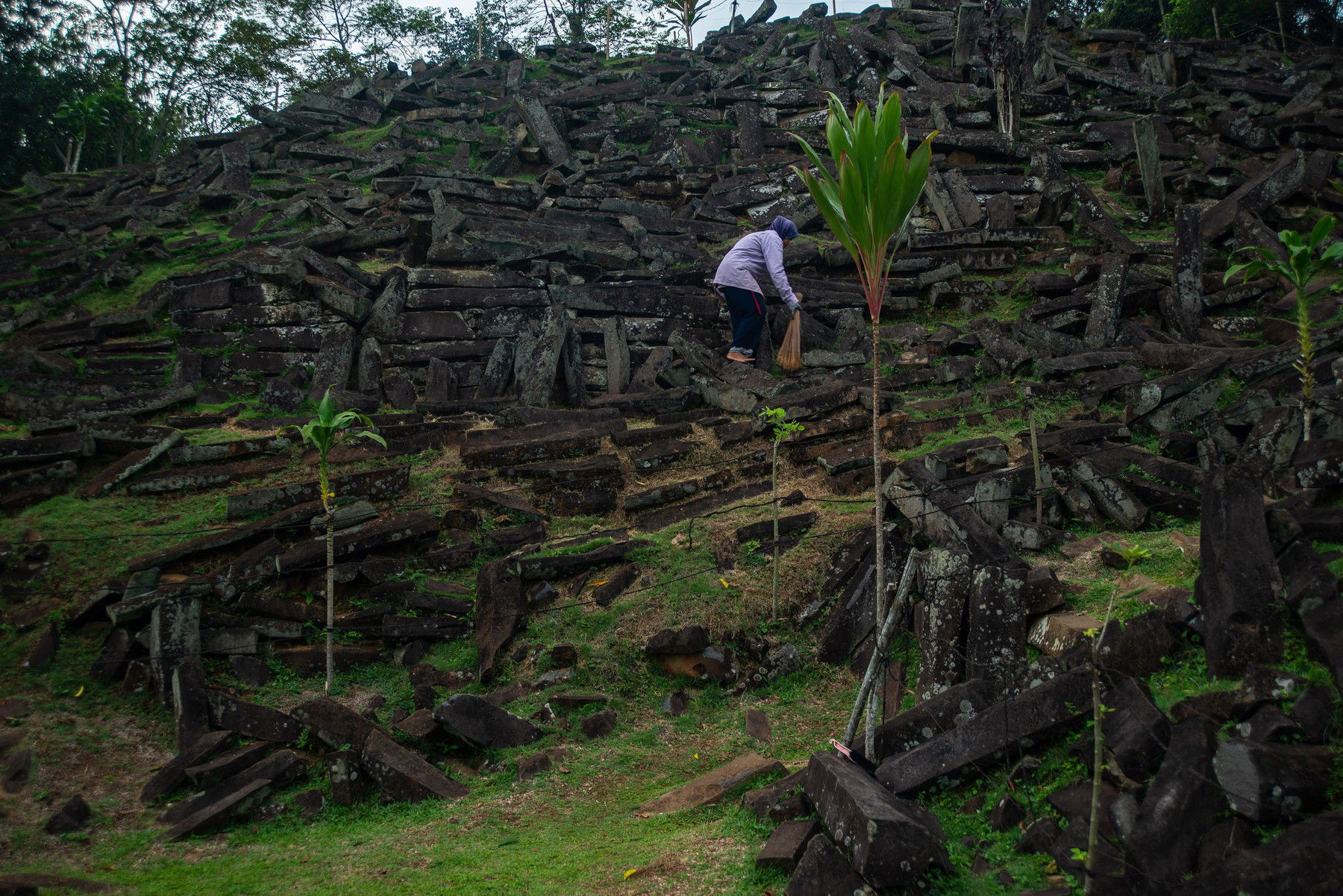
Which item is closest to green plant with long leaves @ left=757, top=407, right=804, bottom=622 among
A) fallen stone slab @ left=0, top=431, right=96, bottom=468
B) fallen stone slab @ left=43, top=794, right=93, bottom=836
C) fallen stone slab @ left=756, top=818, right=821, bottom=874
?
fallen stone slab @ left=756, top=818, right=821, bottom=874

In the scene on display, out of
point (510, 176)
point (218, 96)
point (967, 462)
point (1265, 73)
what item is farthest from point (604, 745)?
point (218, 96)

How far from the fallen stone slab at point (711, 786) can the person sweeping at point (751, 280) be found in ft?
21.1

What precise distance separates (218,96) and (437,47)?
28.1 feet

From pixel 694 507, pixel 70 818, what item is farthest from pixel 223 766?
pixel 694 507

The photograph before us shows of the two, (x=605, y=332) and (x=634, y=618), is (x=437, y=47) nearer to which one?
(x=605, y=332)

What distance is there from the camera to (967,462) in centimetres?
745

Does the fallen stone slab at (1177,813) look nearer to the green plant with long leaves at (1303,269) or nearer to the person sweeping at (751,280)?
the green plant with long leaves at (1303,269)

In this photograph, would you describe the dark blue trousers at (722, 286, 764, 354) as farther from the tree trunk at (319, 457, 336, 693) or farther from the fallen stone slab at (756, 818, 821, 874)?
the fallen stone slab at (756, 818, 821, 874)

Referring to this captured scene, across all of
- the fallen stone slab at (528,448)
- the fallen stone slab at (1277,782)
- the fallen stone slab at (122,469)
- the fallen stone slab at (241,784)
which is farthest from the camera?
the fallen stone slab at (528,448)

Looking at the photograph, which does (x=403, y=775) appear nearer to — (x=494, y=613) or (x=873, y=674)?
(x=494, y=613)

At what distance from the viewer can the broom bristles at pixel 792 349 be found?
416 inches

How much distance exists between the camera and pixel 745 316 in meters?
10.8

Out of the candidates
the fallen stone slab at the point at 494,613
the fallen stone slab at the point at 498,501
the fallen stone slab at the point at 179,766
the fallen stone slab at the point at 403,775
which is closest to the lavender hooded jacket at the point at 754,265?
Answer: the fallen stone slab at the point at 498,501

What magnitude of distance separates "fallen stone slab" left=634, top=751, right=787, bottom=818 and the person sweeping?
6.43 metres
